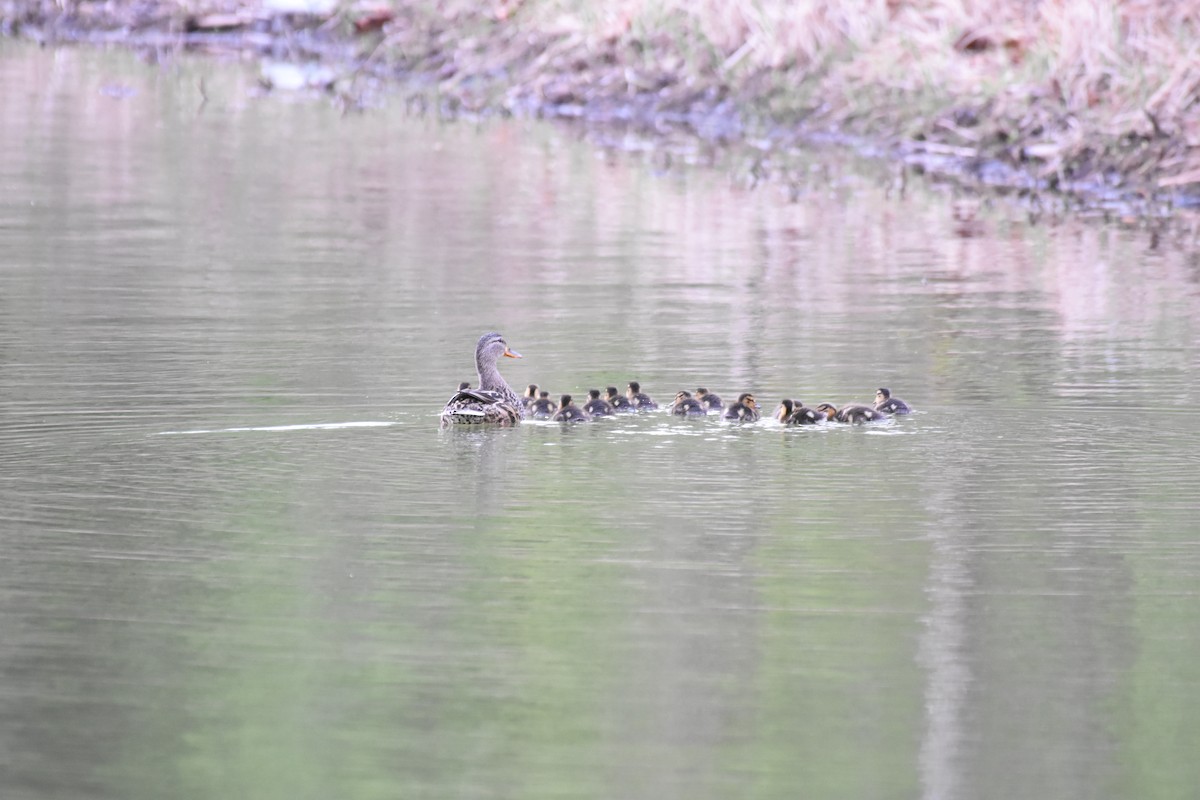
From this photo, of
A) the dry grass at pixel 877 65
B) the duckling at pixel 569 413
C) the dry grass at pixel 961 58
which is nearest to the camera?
the duckling at pixel 569 413

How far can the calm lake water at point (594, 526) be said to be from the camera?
6777 mm

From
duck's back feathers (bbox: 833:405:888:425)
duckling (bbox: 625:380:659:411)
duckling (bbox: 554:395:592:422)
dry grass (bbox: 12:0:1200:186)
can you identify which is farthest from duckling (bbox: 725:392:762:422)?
dry grass (bbox: 12:0:1200:186)

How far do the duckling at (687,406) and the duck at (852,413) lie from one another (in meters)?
0.56

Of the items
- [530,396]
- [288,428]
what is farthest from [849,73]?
[288,428]

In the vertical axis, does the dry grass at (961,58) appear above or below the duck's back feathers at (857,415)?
above

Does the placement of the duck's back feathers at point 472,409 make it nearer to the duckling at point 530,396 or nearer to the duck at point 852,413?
the duckling at point 530,396

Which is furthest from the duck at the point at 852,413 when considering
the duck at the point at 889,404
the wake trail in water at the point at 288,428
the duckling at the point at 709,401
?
the wake trail in water at the point at 288,428

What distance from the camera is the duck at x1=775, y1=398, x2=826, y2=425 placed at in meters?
11.5

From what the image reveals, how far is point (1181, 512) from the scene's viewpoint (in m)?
9.63

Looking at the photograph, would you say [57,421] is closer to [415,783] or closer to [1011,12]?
[415,783]

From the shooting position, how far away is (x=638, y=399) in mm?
11938

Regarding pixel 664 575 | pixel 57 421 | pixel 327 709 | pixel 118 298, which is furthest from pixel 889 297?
pixel 327 709

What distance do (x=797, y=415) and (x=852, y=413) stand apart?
0.84 feet

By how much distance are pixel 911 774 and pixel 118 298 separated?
10.1m
